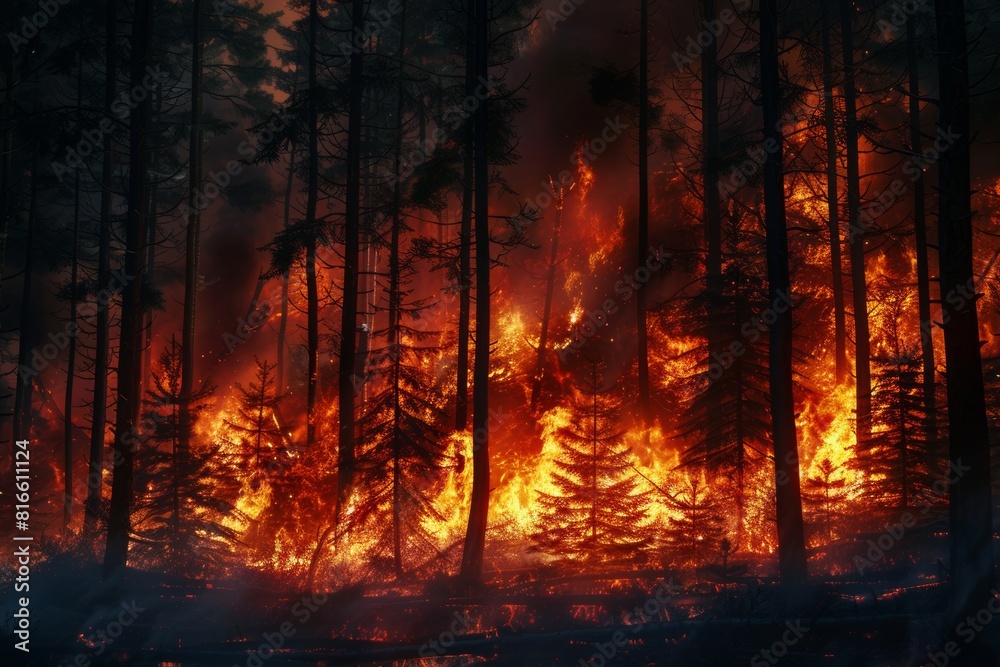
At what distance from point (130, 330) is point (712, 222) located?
50.7ft

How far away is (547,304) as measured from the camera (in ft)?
95.0

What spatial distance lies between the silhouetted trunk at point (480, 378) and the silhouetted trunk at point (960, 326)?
26.0 feet

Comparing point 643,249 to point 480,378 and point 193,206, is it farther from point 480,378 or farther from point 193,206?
point 193,206

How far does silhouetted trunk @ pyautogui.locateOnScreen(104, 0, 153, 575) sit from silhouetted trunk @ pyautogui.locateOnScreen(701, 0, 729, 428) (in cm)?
1196

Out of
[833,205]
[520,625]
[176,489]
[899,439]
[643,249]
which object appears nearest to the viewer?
[520,625]

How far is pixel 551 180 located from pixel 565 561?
783 inches

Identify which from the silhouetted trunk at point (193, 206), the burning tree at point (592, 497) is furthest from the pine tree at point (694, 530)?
the silhouetted trunk at point (193, 206)

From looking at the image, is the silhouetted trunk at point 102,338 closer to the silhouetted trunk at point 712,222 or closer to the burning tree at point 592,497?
the burning tree at point 592,497

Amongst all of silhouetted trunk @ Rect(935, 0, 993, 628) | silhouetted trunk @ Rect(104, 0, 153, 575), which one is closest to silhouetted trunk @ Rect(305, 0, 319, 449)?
silhouetted trunk @ Rect(104, 0, 153, 575)

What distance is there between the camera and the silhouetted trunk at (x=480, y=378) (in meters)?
14.3

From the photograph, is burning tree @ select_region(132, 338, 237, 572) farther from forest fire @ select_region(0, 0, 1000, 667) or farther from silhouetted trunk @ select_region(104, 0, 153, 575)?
silhouetted trunk @ select_region(104, 0, 153, 575)

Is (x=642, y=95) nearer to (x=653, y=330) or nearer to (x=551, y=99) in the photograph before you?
(x=653, y=330)

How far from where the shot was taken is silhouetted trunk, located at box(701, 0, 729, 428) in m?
15.7

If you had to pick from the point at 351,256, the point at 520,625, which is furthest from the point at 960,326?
the point at 351,256
